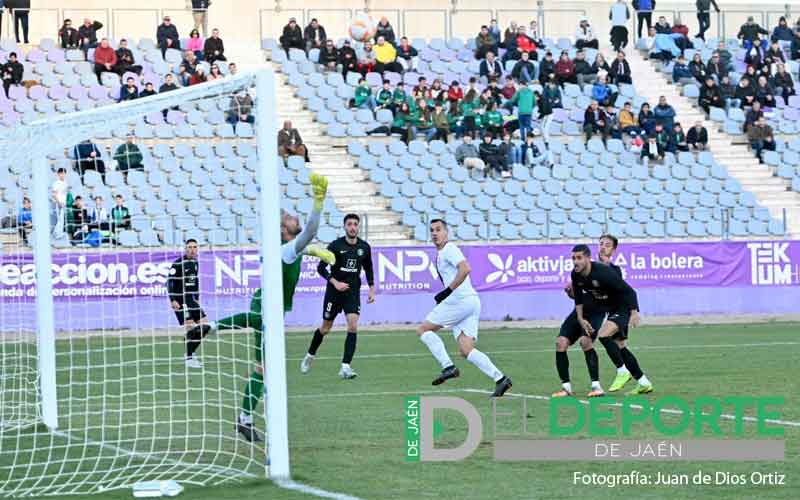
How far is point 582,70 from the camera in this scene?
140 feet

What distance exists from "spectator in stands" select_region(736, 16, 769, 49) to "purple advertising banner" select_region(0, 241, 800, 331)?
13.1 m

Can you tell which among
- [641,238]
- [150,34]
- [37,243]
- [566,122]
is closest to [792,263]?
[641,238]

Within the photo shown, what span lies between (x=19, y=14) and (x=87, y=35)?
2674 millimetres

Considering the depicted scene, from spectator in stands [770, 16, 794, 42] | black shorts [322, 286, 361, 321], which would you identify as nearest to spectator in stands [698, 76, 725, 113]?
spectator in stands [770, 16, 794, 42]

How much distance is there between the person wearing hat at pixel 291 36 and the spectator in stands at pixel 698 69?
39.2ft

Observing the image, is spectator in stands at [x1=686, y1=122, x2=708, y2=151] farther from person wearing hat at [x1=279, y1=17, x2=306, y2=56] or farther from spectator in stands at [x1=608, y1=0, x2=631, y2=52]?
person wearing hat at [x1=279, y1=17, x2=306, y2=56]

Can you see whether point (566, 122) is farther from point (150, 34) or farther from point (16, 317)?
point (16, 317)

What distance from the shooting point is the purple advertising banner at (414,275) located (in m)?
28.9

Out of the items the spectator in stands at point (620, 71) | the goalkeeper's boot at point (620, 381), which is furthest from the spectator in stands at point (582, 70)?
the goalkeeper's boot at point (620, 381)

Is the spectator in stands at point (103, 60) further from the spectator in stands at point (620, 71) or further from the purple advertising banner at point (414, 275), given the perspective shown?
the spectator in stands at point (620, 71)

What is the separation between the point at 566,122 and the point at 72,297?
53.1 feet

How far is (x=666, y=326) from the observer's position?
102ft

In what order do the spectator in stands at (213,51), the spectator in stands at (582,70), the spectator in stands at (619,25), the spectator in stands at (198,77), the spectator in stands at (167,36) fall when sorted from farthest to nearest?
the spectator in stands at (619,25) → the spectator in stands at (582,70) → the spectator in stands at (167,36) → the spectator in stands at (213,51) → the spectator in stands at (198,77)

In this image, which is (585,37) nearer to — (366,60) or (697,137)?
(697,137)
